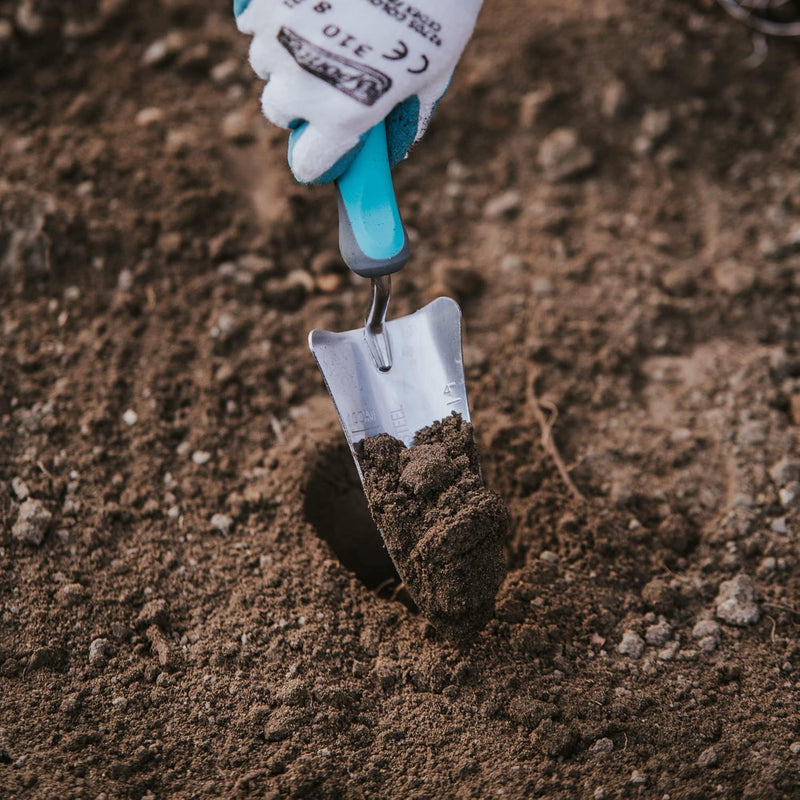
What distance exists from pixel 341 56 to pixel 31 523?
1.23m

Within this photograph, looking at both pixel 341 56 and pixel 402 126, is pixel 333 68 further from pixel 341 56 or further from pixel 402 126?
pixel 402 126

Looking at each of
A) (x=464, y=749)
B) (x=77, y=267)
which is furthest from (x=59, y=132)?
(x=464, y=749)

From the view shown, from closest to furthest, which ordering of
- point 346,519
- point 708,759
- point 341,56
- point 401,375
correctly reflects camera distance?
point 341,56, point 708,759, point 401,375, point 346,519

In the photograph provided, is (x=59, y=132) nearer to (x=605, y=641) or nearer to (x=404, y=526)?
(x=404, y=526)

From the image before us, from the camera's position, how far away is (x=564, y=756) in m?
1.70

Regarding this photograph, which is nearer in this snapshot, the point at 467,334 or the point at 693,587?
the point at 693,587

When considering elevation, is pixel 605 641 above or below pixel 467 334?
below

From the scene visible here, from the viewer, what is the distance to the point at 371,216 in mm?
1625

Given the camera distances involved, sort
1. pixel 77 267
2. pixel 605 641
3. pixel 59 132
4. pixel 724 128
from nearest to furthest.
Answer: pixel 605 641
pixel 77 267
pixel 59 132
pixel 724 128

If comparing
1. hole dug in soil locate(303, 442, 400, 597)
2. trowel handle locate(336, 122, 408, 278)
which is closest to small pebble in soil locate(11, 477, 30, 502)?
hole dug in soil locate(303, 442, 400, 597)

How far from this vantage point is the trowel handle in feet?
5.30

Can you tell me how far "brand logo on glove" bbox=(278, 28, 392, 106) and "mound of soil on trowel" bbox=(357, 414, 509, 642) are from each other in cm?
70

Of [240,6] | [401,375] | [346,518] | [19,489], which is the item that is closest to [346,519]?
[346,518]

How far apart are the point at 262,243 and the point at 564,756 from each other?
5.29 feet
